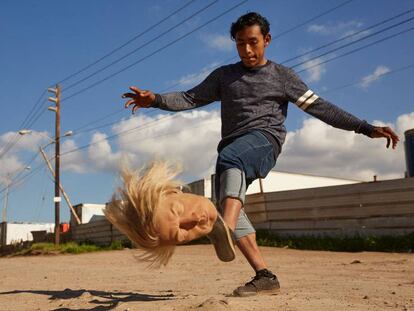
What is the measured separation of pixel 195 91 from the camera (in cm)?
385

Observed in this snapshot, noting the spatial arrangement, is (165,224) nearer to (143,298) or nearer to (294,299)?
(294,299)

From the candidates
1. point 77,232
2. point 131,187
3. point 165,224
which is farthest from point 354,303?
point 77,232

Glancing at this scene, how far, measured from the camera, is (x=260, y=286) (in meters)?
3.39

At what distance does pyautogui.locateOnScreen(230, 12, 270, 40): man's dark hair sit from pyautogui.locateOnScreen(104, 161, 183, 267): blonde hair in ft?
4.54

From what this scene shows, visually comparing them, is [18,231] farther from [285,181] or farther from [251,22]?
[251,22]

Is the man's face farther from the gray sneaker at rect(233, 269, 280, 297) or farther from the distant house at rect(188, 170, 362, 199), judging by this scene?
the distant house at rect(188, 170, 362, 199)

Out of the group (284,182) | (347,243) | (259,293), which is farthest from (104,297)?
(284,182)

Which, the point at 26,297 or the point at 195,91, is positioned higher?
the point at 195,91

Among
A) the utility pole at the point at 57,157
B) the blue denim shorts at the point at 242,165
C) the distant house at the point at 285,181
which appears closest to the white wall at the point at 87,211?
the utility pole at the point at 57,157

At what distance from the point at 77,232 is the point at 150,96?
2822 centimetres

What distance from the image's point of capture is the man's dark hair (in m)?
3.51

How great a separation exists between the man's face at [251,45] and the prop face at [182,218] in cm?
136

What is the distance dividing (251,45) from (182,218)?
157cm

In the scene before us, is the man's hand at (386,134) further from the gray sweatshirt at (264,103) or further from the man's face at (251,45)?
the man's face at (251,45)
